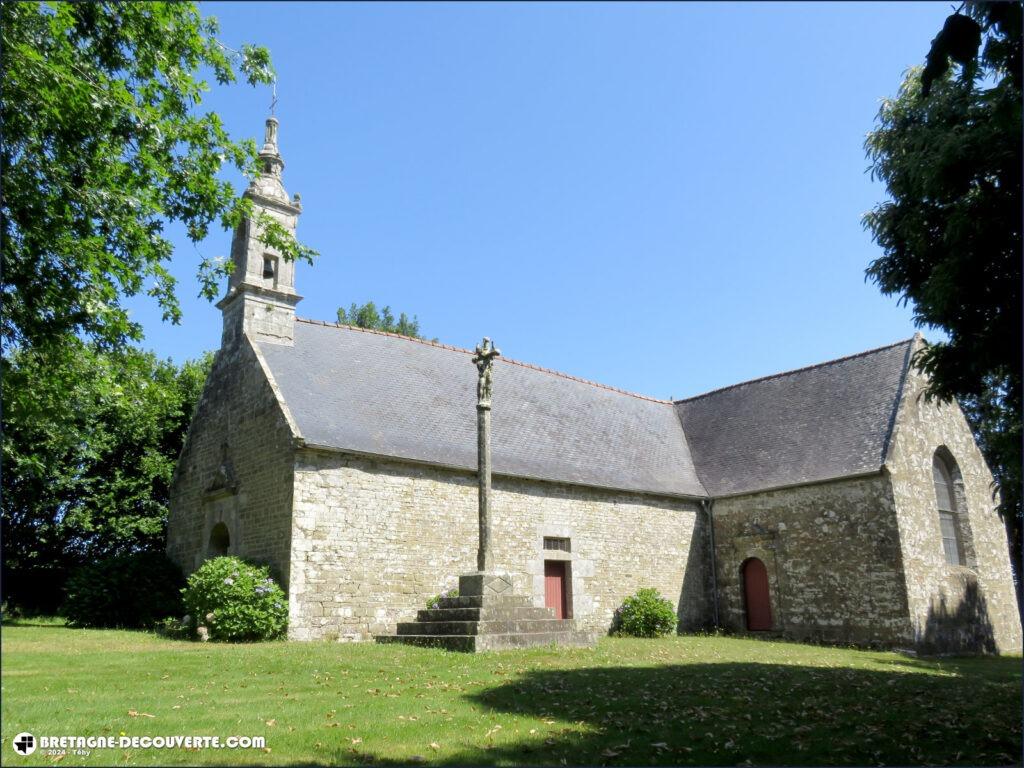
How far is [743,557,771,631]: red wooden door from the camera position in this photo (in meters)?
17.5

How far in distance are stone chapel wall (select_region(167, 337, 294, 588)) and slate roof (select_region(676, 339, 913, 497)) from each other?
37.3 ft

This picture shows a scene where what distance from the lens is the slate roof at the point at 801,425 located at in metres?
17.1

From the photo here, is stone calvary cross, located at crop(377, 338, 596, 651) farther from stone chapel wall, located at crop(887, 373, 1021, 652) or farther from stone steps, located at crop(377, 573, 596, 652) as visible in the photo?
stone chapel wall, located at crop(887, 373, 1021, 652)

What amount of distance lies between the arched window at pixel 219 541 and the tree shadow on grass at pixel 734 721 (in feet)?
32.5

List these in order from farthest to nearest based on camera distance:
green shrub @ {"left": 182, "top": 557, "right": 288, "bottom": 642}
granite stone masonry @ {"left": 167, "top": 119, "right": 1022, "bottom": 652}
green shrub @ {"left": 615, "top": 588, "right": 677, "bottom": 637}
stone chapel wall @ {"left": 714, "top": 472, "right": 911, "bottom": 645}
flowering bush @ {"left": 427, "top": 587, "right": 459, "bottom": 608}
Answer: green shrub @ {"left": 615, "top": 588, "right": 677, "bottom": 637}, stone chapel wall @ {"left": 714, "top": 472, "right": 911, "bottom": 645}, granite stone masonry @ {"left": 167, "top": 119, "right": 1022, "bottom": 652}, flowering bush @ {"left": 427, "top": 587, "right": 459, "bottom": 608}, green shrub @ {"left": 182, "top": 557, "right": 288, "bottom": 642}

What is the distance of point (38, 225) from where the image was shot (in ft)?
26.4

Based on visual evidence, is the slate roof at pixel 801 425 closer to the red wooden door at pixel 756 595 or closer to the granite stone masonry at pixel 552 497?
the granite stone masonry at pixel 552 497

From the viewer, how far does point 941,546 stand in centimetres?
1661

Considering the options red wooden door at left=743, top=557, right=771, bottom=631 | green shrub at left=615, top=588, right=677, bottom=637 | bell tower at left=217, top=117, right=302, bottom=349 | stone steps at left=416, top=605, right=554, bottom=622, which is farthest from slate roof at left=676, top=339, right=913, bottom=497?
bell tower at left=217, top=117, right=302, bottom=349

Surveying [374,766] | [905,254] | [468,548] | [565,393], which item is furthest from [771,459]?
[374,766]

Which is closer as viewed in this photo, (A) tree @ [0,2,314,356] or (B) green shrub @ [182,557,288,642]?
(A) tree @ [0,2,314,356]

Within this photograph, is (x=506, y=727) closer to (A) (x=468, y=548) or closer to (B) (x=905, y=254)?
(B) (x=905, y=254)

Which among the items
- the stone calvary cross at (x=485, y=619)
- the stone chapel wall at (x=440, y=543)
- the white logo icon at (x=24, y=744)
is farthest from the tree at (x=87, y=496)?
the white logo icon at (x=24, y=744)

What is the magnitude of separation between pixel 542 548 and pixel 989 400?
15504 mm
